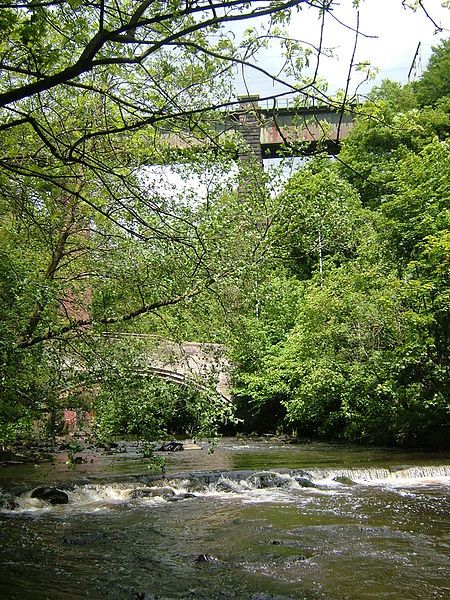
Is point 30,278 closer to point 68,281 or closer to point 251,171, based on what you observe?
point 68,281

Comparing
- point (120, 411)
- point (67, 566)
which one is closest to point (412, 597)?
point (67, 566)

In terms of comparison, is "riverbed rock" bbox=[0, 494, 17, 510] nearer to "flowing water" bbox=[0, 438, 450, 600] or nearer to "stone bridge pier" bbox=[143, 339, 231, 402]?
"flowing water" bbox=[0, 438, 450, 600]

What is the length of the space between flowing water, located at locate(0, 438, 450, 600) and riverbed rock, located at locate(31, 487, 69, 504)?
13cm

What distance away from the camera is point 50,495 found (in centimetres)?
1062

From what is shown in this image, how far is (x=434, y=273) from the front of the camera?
16297 millimetres

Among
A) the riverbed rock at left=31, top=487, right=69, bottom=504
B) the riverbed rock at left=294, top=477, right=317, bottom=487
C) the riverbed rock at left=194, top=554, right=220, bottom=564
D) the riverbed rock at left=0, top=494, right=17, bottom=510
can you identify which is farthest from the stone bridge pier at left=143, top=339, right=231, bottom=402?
the riverbed rock at left=294, top=477, right=317, bottom=487

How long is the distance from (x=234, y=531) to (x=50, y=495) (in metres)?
3.83

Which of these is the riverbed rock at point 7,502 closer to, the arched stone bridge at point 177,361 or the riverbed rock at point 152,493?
the riverbed rock at point 152,493

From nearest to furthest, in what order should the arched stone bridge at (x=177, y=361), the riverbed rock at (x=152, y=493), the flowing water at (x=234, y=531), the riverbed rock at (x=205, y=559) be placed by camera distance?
the flowing water at (x=234, y=531) → the riverbed rock at (x=205, y=559) → the arched stone bridge at (x=177, y=361) → the riverbed rock at (x=152, y=493)

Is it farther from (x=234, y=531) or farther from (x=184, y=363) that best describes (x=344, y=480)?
(x=184, y=363)

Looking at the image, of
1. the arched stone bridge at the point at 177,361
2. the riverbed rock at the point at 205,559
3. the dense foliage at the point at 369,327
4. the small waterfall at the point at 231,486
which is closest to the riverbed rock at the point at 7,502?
the small waterfall at the point at 231,486

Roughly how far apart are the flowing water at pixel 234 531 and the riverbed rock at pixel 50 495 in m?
0.13

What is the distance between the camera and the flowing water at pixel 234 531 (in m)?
5.82

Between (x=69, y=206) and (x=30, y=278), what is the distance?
1.88m
